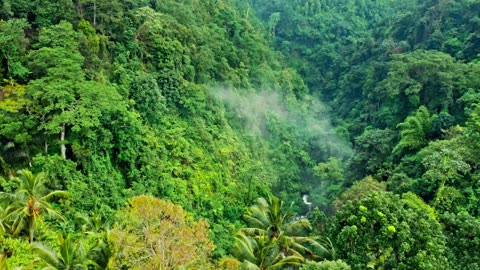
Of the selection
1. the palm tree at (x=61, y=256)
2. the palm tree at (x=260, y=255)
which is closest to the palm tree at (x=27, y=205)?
the palm tree at (x=61, y=256)

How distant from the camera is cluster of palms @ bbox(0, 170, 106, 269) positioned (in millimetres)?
15797

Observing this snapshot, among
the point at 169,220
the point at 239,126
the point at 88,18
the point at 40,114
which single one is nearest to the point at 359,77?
the point at 239,126

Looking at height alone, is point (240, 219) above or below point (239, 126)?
below

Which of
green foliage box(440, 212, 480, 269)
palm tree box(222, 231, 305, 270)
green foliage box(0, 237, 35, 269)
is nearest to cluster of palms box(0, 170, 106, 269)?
green foliage box(0, 237, 35, 269)

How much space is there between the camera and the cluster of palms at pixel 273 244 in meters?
Answer: 19.0

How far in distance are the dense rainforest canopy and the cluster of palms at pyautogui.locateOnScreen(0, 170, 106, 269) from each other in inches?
2.3

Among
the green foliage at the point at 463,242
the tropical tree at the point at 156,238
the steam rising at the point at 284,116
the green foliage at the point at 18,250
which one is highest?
the green foliage at the point at 463,242

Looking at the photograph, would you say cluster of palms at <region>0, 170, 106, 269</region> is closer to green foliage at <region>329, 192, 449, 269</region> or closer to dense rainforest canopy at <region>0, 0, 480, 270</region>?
dense rainforest canopy at <region>0, 0, 480, 270</region>

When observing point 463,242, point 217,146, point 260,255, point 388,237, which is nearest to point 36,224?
point 260,255

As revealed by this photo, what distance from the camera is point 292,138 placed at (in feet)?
152

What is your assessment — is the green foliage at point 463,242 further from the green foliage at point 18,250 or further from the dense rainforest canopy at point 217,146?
the green foliage at point 18,250

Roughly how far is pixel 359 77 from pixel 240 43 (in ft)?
48.5

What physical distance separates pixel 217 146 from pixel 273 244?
52.2 ft

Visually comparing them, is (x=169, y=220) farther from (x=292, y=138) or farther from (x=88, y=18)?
(x=292, y=138)
